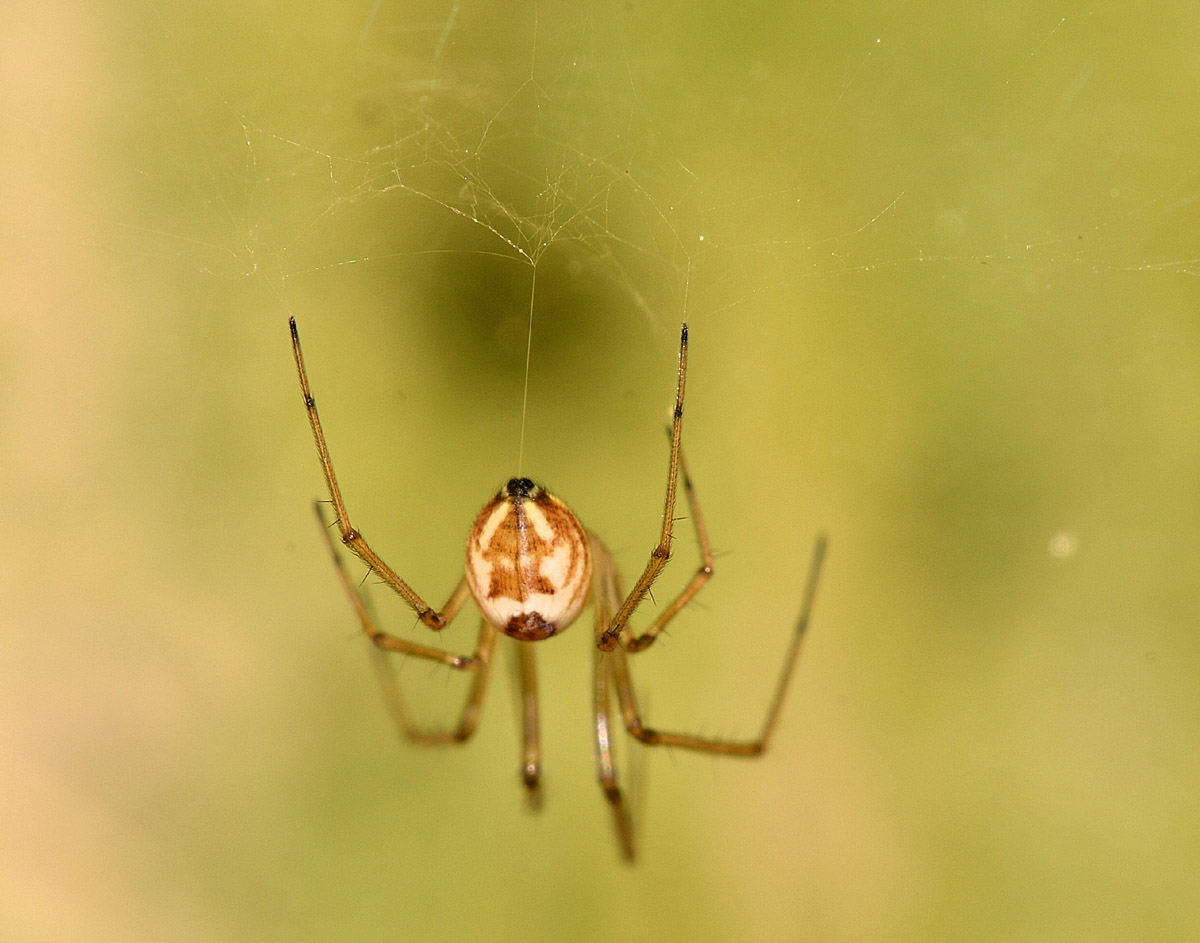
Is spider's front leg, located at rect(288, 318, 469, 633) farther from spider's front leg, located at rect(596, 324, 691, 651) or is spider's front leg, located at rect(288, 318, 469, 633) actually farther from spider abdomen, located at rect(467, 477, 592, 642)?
spider's front leg, located at rect(596, 324, 691, 651)

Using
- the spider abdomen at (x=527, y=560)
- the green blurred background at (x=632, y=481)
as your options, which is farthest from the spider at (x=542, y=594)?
the green blurred background at (x=632, y=481)

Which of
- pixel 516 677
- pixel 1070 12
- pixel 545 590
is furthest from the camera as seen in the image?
pixel 516 677

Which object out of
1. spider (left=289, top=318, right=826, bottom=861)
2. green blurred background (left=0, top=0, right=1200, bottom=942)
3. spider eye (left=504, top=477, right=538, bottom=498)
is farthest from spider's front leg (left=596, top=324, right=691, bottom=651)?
green blurred background (left=0, top=0, right=1200, bottom=942)

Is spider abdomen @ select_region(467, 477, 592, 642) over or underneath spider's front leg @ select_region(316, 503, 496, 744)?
over

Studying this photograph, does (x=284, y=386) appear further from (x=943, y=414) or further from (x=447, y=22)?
(x=943, y=414)

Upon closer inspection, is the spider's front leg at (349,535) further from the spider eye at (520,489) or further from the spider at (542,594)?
the spider eye at (520,489)

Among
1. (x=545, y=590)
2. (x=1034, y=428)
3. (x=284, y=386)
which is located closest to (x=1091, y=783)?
(x=1034, y=428)

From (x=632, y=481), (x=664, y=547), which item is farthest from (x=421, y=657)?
(x=632, y=481)

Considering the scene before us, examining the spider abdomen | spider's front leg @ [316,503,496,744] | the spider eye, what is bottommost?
spider's front leg @ [316,503,496,744]
